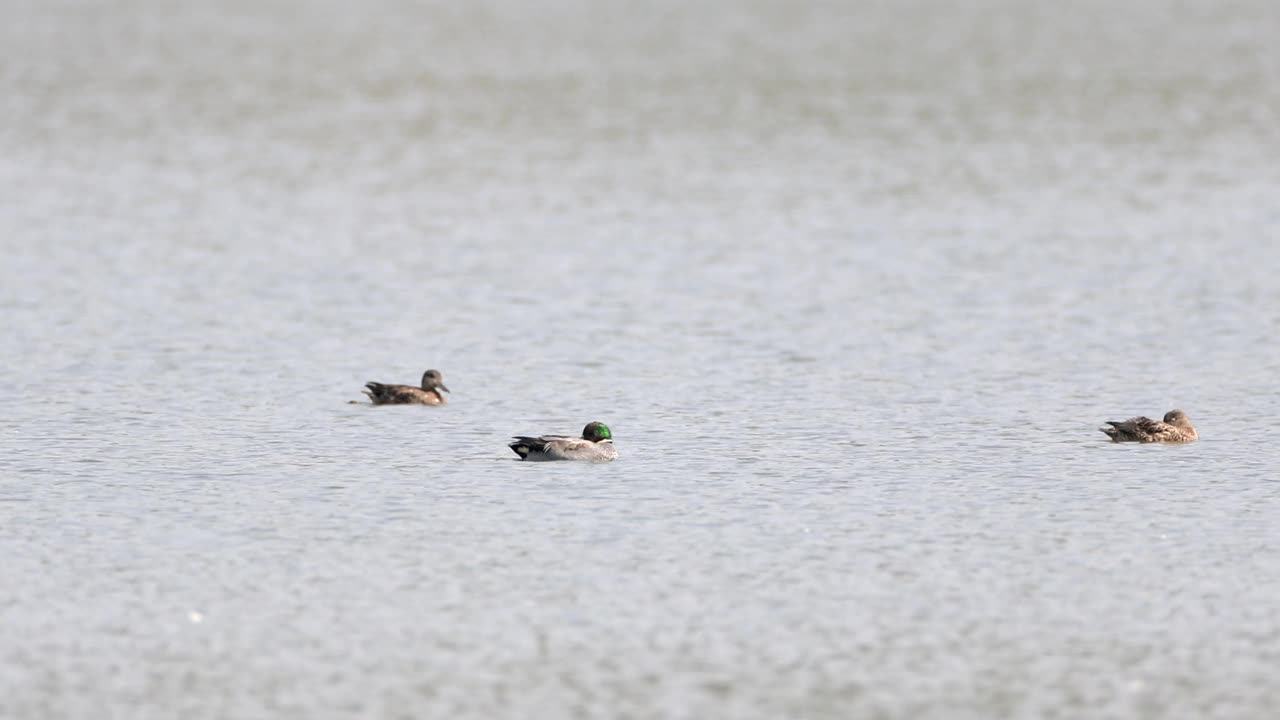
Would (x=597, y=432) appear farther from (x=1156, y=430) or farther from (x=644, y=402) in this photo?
(x=1156, y=430)

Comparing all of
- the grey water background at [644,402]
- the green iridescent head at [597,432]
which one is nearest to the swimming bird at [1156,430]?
the grey water background at [644,402]

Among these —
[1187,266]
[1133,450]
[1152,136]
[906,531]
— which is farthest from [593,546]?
[1152,136]

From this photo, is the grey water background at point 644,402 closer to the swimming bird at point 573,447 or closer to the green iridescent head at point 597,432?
the swimming bird at point 573,447

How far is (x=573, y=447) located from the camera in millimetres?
22328

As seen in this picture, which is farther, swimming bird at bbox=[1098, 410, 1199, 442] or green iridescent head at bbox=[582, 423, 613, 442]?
swimming bird at bbox=[1098, 410, 1199, 442]

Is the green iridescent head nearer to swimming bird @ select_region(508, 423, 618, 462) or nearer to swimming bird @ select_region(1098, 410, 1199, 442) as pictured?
swimming bird @ select_region(508, 423, 618, 462)

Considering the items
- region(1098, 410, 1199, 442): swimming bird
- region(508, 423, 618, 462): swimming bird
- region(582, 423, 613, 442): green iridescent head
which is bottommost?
region(508, 423, 618, 462): swimming bird

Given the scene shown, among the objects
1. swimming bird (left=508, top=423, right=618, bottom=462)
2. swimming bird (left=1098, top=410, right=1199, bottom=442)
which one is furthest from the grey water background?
swimming bird (left=1098, top=410, right=1199, bottom=442)

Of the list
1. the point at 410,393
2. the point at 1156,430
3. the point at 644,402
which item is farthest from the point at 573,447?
the point at 1156,430

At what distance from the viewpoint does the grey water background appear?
52.3ft

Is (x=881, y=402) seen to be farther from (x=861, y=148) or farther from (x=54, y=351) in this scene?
(x=861, y=148)

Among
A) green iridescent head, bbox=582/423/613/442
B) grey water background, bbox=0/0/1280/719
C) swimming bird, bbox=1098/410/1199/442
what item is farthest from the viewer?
swimming bird, bbox=1098/410/1199/442

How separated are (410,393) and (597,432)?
4226 millimetres

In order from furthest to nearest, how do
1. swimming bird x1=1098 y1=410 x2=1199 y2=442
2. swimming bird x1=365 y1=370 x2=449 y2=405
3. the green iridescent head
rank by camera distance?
swimming bird x1=365 y1=370 x2=449 y2=405, swimming bird x1=1098 y1=410 x2=1199 y2=442, the green iridescent head
